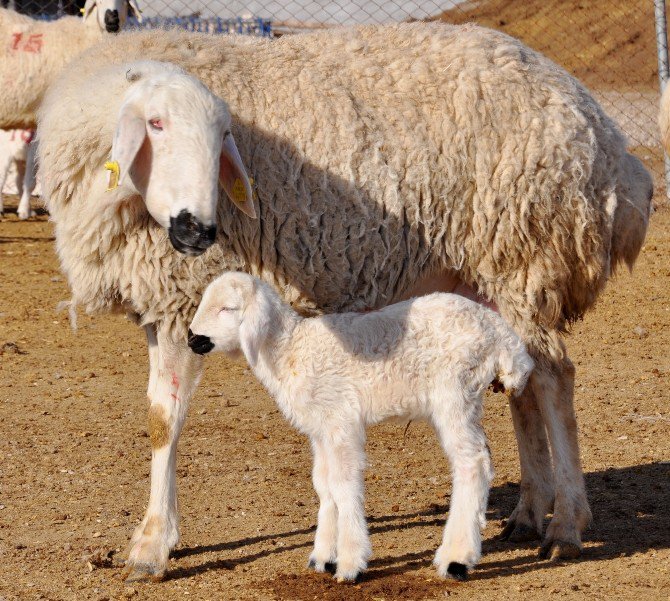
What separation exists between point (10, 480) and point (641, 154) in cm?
1121

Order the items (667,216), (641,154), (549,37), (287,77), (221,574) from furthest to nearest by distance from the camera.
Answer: (549,37) → (641,154) → (667,216) → (287,77) → (221,574)

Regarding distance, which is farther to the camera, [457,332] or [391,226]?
[391,226]

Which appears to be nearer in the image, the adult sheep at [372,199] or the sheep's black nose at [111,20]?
the adult sheep at [372,199]

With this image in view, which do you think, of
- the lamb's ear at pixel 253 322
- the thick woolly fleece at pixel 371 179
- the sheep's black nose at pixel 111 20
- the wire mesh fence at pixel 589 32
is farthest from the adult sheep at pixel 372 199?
the wire mesh fence at pixel 589 32

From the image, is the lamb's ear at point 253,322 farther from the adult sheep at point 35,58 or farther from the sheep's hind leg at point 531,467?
the adult sheep at point 35,58

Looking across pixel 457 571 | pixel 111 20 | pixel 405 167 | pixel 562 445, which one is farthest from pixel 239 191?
pixel 111 20

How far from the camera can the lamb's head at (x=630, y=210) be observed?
5168 mm

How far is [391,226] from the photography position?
4.79 m

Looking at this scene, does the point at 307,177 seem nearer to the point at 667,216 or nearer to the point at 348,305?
the point at 348,305

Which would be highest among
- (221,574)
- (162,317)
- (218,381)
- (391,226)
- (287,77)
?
(287,77)

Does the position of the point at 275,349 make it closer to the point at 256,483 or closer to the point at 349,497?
the point at 349,497

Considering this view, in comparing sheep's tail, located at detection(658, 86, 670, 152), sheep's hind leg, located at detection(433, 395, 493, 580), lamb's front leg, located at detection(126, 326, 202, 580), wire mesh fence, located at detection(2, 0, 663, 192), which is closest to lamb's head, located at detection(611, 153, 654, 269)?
sheep's tail, located at detection(658, 86, 670, 152)

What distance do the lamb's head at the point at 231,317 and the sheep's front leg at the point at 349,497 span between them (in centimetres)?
46

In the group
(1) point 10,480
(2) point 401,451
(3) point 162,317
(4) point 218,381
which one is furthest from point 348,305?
(4) point 218,381
